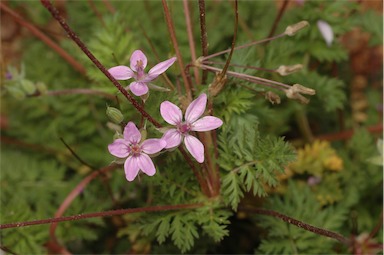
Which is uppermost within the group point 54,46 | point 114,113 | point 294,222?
point 54,46

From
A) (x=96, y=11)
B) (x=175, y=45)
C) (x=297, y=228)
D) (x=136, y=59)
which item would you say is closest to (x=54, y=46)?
(x=96, y=11)

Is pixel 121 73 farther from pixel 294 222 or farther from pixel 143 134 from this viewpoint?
pixel 294 222

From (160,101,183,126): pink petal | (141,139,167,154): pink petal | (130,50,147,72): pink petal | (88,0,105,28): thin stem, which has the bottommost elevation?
(141,139,167,154): pink petal

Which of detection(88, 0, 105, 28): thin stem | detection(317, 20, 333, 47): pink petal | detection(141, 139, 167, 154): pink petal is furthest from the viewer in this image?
detection(88, 0, 105, 28): thin stem

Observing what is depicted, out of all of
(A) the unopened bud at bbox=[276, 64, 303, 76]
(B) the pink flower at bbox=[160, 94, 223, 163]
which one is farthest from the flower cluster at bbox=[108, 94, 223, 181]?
(A) the unopened bud at bbox=[276, 64, 303, 76]

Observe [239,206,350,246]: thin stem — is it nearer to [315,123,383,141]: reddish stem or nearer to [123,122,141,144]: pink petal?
[123,122,141,144]: pink petal

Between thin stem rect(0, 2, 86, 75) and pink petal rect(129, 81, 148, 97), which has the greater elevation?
thin stem rect(0, 2, 86, 75)

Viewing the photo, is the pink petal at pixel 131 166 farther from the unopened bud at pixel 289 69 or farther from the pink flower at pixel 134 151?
the unopened bud at pixel 289 69

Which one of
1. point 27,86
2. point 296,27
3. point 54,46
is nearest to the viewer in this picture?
point 296,27
